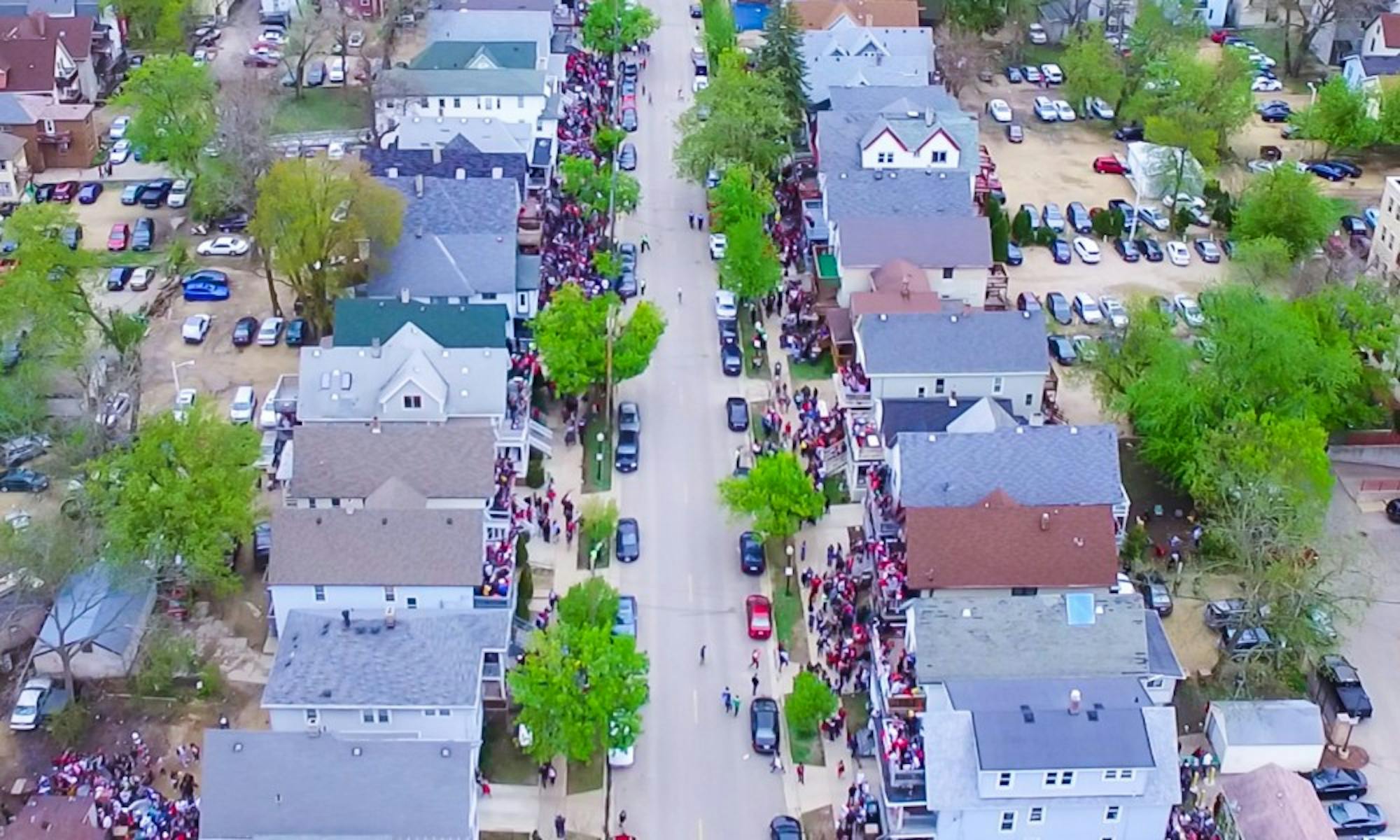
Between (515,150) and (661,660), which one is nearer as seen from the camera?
(661,660)

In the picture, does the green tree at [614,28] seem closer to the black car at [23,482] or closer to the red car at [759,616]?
the black car at [23,482]

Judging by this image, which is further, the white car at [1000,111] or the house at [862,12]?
the house at [862,12]

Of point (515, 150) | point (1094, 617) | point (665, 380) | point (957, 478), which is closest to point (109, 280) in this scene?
point (515, 150)

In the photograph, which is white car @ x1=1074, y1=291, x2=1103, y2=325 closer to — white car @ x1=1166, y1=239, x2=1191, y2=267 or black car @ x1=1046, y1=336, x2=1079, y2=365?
black car @ x1=1046, y1=336, x2=1079, y2=365

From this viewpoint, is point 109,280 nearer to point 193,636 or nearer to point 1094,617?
point 193,636

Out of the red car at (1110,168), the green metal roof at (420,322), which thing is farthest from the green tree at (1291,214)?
the green metal roof at (420,322)

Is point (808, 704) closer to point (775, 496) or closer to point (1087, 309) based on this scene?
point (775, 496)

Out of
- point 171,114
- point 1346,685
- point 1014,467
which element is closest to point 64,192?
point 171,114
